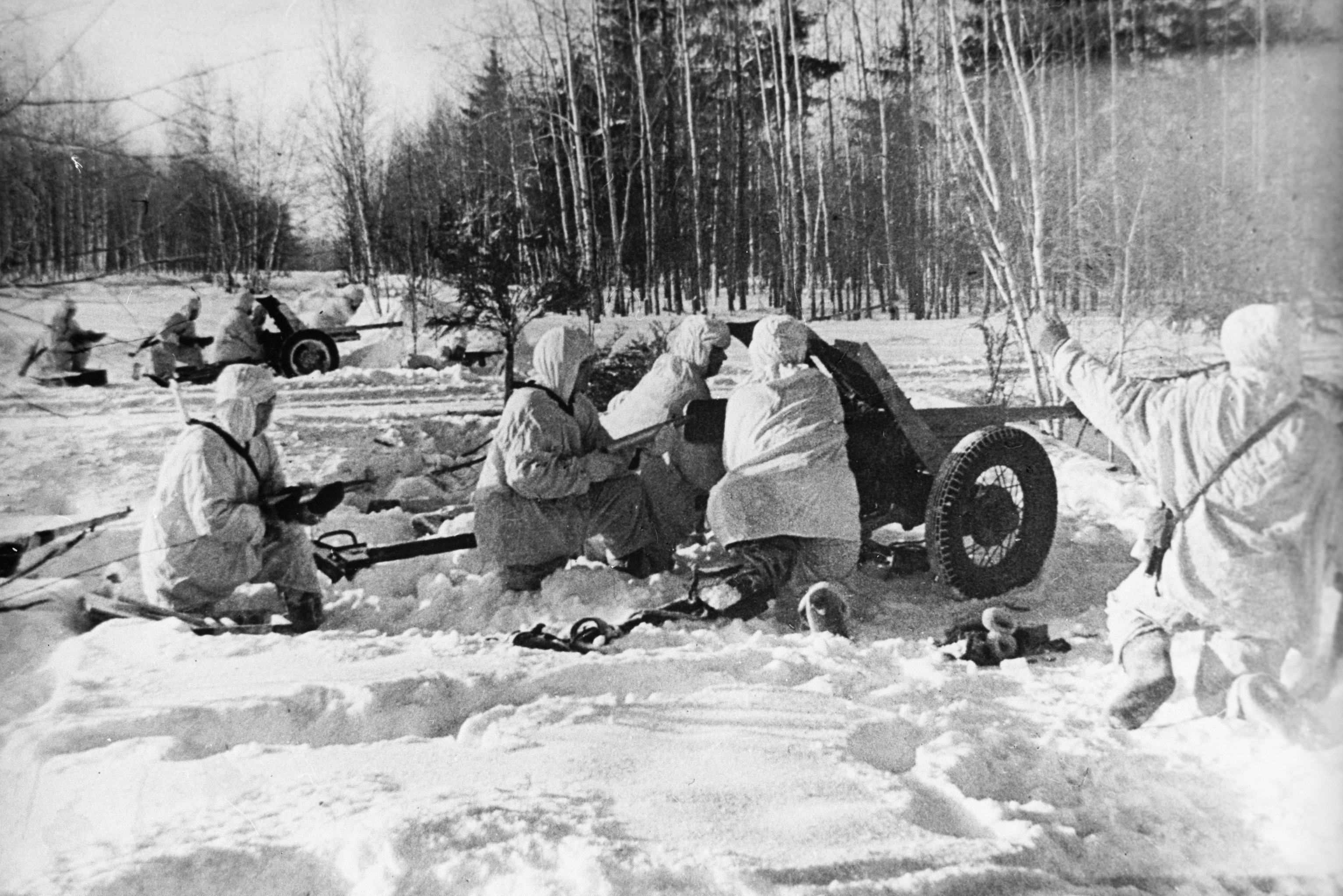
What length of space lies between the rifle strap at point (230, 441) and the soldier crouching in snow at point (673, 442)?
117cm

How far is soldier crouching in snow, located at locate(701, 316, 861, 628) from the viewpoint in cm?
286

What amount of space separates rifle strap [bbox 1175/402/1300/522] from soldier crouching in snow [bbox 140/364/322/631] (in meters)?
2.44

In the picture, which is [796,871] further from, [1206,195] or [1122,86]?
[1122,86]

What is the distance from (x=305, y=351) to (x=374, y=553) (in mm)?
735

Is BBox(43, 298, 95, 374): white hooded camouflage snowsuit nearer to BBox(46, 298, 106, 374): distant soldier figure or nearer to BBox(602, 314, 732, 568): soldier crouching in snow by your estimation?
BBox(46, 298, 106, 374): distant soldier figure

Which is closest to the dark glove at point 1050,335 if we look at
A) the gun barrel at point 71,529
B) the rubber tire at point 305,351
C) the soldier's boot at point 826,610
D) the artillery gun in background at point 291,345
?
the soldier's boot at point 826,610

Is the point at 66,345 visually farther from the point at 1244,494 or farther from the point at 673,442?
the point at 1244,494

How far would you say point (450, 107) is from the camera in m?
2.54

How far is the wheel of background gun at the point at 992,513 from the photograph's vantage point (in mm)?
2852

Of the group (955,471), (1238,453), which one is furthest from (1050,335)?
(955,471)

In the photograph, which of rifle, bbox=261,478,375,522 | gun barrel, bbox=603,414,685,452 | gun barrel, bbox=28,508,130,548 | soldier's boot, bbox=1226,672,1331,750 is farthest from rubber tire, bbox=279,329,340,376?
soldier's boot, bbox=1226,672,1331,750

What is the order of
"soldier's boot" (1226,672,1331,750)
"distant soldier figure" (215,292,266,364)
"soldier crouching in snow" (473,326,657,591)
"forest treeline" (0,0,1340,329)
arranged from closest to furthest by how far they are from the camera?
1. "soldier's boot" (1226,672,1331,750)
2. "forest treeline" (0,0,1340,329)
3. "distant soldier figure" (215,292,266,364)
4. "soldier crouching in snow" (473,326,657,591)

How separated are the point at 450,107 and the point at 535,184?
0.31 meters

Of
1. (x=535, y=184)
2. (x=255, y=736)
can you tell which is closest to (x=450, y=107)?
(x=535, y=184)
